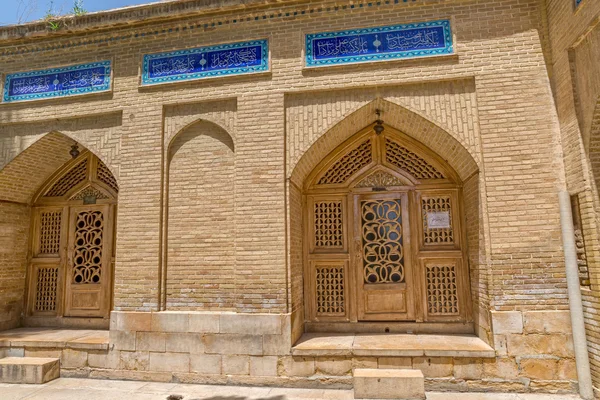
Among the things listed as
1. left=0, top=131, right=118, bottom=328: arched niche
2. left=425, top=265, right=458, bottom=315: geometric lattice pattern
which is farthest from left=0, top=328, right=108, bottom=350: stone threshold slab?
left=425, top=265, right=458, bottom=315: geometric lattice pattern

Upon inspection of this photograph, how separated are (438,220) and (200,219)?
118 inches

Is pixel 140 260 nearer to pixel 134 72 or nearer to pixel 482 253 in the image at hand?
pixel 134 72

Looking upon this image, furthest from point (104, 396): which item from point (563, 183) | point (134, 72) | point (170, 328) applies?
point (563, 183)

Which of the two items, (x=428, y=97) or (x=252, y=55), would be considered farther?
(x=252, y=55)

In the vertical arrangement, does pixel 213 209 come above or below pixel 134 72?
below

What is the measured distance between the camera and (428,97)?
16.1 ft

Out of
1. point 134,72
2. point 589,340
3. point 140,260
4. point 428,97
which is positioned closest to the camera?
point 589,340

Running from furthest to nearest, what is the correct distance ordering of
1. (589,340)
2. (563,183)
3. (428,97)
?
1. (428,97)
2. (563,183)
3. (589,340)

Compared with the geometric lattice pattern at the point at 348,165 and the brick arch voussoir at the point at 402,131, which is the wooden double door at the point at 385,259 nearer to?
the geometric lattice pattern at the point at 348,165

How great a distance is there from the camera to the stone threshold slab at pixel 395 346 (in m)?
4.50

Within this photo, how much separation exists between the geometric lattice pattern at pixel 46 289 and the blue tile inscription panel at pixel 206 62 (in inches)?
129

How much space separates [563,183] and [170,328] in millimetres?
4577

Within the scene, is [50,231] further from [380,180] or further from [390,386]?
[390,386]

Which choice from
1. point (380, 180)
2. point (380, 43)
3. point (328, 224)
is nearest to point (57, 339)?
point (328, 224)
